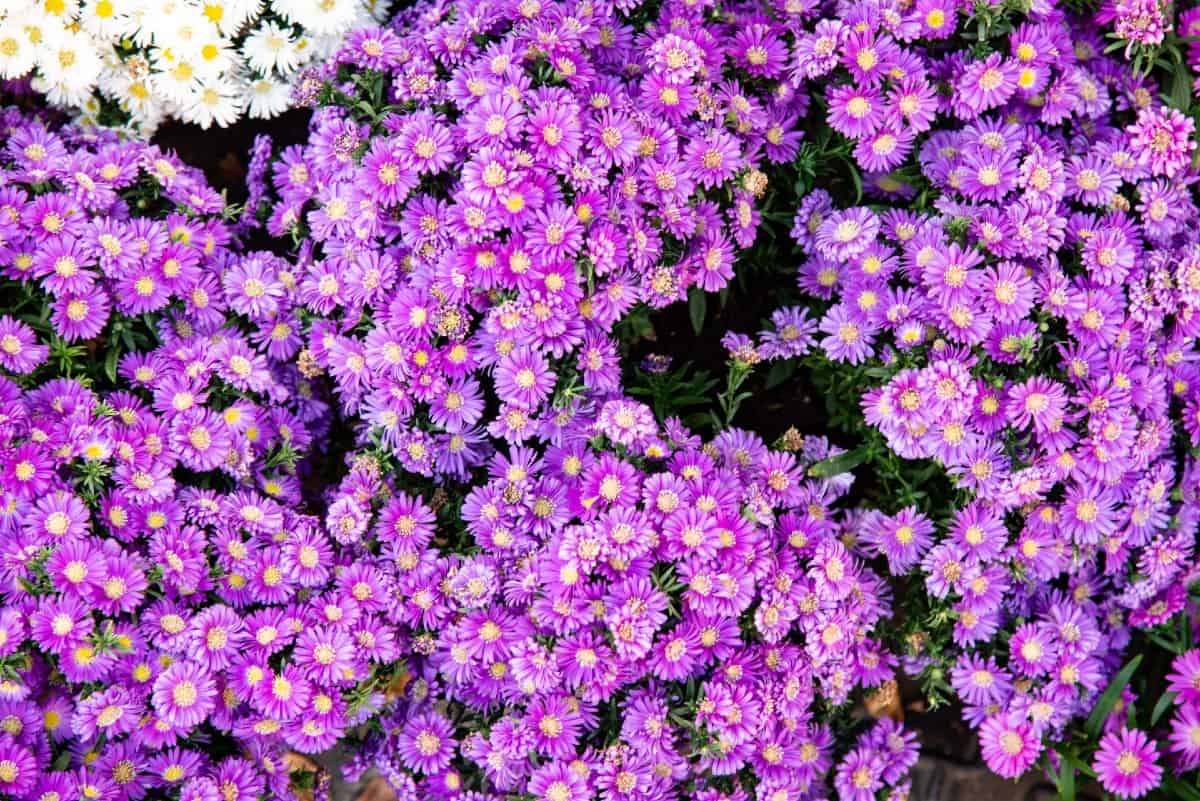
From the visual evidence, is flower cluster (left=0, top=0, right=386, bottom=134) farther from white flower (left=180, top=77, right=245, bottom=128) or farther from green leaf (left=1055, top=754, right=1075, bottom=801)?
green leaf (left=1055, top=754, right=1075, bottom=801)

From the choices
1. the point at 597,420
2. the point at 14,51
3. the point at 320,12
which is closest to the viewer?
the point at 597,420

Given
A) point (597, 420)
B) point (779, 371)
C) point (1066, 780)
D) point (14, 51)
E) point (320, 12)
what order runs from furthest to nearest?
point (779, 371) < point (320, 12) < point (14, 51) < point (1066, 780) < point (597, 420)

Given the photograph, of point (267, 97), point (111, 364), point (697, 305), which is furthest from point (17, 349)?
point (697, 305)

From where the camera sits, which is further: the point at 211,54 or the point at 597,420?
the point at 211,54

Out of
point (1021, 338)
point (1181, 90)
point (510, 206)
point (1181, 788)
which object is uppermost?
point (510, 206)

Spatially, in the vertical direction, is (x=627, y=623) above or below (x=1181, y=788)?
above

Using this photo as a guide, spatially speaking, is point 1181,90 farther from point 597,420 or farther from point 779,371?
point 597,420
